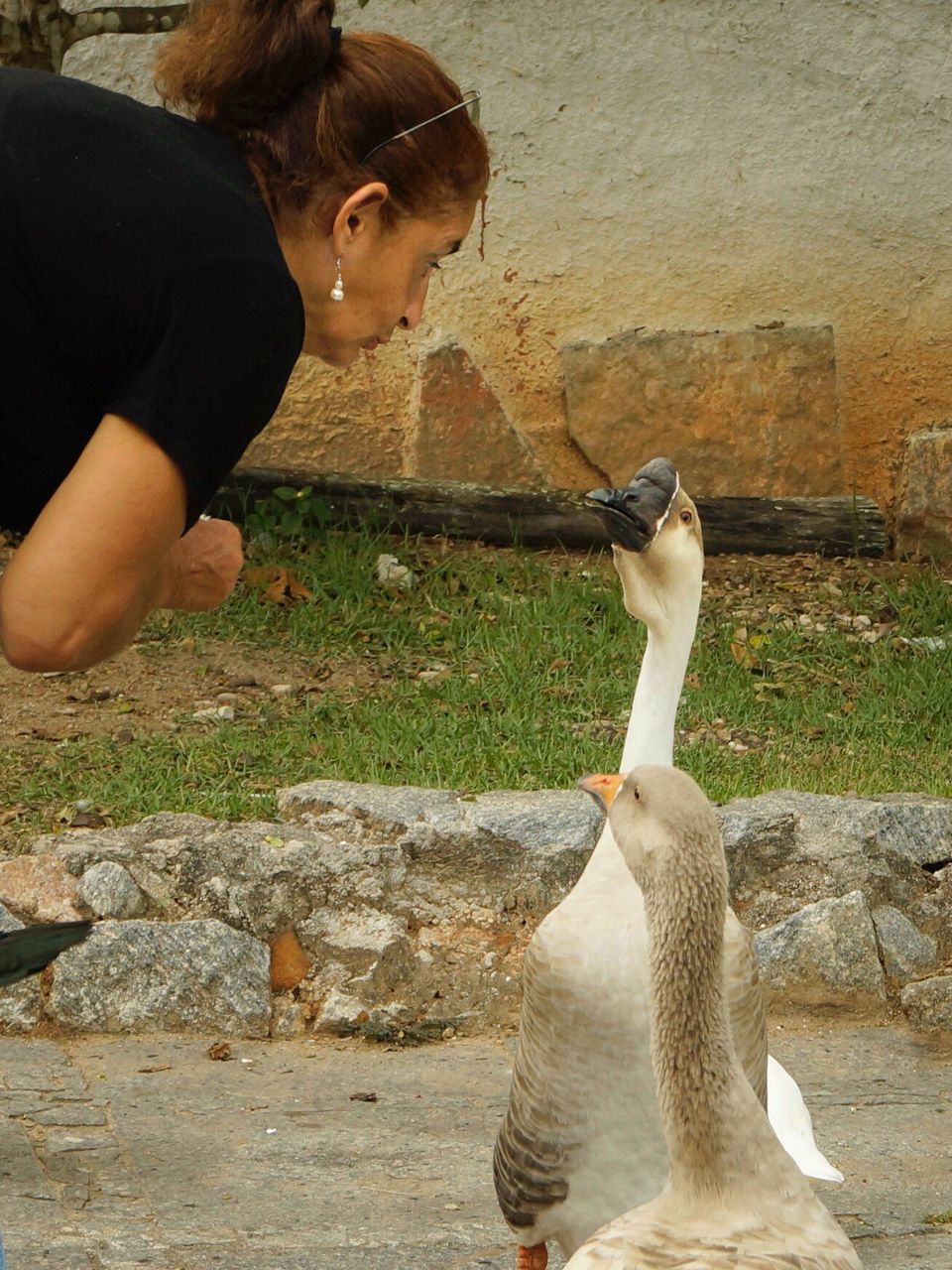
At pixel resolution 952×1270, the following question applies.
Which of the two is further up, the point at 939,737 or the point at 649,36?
the point at 649,36

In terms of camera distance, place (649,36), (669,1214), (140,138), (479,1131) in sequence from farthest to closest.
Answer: (649,36) → (479,1131) → (669,1214) → (140,138)

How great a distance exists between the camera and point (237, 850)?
4289 millimetres

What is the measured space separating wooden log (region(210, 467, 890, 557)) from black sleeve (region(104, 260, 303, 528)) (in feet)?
15.1

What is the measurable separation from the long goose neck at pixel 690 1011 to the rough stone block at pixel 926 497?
4.57 m

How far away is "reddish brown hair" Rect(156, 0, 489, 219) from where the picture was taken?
209 centimetres

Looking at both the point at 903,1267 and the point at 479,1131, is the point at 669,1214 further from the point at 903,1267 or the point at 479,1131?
the point at 479,1131

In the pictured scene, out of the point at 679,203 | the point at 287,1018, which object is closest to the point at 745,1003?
the point at 287,1018

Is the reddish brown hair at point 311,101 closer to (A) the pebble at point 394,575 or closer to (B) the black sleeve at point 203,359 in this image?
(B) the black sleeve at point 203,359

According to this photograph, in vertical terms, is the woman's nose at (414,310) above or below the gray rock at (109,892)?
above

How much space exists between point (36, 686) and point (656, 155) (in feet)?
9.84

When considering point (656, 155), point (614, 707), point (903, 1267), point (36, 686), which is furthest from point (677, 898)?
point (656, 155)

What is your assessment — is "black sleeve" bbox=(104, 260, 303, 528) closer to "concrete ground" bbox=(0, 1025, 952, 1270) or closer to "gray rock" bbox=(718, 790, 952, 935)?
"concrete ground" bbox=(0, 1025, 952, 1270)

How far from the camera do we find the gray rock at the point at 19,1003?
12.9 ft

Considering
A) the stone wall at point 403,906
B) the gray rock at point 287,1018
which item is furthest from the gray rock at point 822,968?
the gray rock at point 287,1018
